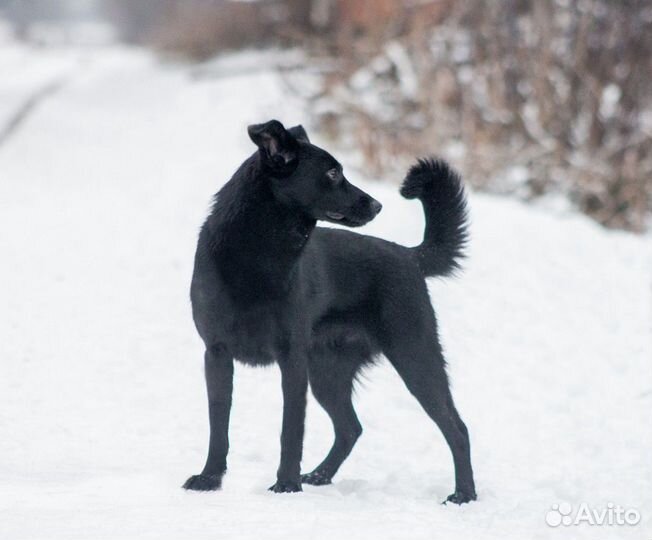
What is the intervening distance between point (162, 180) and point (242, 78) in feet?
43.0

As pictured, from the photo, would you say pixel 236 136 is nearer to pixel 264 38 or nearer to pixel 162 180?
pixel 162 180

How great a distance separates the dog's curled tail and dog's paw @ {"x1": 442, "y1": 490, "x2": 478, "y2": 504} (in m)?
1.02

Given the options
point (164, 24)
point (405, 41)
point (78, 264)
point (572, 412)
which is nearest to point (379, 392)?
point (572, 412)

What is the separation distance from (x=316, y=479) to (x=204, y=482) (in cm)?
86

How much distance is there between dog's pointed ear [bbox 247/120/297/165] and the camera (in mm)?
4355

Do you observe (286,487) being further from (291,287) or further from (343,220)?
(343,220)

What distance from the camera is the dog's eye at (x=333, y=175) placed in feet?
14.9

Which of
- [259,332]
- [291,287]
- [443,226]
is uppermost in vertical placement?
[443,226]

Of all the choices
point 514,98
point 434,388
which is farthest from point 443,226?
point 514,98

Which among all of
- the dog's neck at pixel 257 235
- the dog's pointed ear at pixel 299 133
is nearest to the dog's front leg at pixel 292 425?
the dog's neck at pixel 257 235

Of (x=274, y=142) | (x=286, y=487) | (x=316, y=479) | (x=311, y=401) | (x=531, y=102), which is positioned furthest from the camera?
(x=531, y=102)

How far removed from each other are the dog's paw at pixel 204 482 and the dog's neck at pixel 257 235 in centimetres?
80

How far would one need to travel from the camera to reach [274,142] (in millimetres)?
4434

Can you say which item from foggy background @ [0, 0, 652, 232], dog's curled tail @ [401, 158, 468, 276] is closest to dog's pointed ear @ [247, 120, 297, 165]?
dog's curled tail @ [401, 158, 468, 276]
